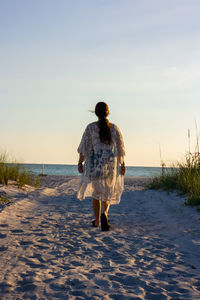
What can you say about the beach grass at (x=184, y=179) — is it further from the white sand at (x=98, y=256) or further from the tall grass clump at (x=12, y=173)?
the tall grass clump at (x=12, y=173)

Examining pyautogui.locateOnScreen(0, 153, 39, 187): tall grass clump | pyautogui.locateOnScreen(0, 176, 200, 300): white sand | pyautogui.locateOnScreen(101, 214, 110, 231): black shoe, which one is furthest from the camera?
pyautogui.locateOnScreen(0, 153, 39, 187): tall grass clump

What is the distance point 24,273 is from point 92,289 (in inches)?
24.2

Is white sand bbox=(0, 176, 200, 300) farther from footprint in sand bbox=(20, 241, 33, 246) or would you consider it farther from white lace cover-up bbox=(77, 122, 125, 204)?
white lace cover-up bbox=(77, 122, 125, 204)

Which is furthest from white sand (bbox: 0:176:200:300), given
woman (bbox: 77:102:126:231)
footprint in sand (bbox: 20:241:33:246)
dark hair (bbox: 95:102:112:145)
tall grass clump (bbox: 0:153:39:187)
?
tall grass clump (bbox: 0:153:39:187)

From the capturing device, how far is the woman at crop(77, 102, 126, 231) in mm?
4156

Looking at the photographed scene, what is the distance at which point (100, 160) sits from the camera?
164 inches

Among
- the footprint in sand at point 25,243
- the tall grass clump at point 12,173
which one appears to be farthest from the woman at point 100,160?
the tall grass clump at point 12,173

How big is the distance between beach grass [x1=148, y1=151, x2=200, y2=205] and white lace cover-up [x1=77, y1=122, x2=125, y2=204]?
2135 mm

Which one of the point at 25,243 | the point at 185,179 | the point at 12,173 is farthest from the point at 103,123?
the point at 12,173

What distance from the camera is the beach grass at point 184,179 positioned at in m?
5.97

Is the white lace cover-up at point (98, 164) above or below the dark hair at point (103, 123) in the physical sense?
below

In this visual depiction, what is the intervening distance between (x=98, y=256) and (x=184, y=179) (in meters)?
4.39

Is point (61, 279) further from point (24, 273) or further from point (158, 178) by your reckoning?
point (158, 178)

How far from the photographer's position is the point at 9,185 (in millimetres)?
8539
